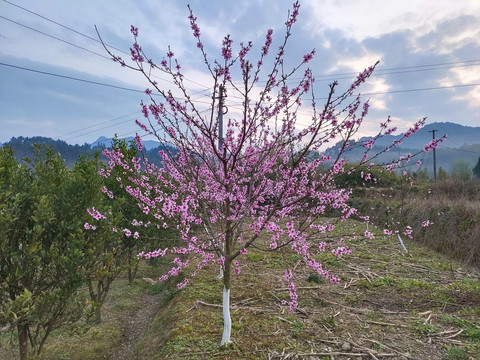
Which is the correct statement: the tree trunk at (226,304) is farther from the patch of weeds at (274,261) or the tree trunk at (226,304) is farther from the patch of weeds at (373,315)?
the patch of weeds at (274,261)

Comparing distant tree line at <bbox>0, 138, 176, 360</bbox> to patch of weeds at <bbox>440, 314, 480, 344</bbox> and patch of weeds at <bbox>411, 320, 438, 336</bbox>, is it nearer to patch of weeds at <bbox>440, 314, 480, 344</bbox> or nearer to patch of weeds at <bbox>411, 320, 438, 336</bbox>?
patch of weeds at <bbox>411, 320, 438, 336</bbox>

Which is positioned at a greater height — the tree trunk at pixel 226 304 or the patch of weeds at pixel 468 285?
the tree trunk at pixel 226 304

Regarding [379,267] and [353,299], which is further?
[379,267]

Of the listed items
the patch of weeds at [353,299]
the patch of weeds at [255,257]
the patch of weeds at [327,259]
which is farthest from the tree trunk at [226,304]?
the patch of weeds at [327,259]

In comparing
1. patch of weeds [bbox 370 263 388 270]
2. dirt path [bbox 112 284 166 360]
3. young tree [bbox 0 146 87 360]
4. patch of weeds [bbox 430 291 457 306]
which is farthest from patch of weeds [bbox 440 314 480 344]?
young tree [bbox 0 146 87 360]

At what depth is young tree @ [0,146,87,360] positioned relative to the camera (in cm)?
449

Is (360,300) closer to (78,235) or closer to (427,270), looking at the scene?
(427,270)

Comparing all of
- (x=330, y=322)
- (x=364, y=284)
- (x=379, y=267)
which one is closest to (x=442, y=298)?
(x=364, y=284)

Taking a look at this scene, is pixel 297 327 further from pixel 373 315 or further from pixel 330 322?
pixel 373 315

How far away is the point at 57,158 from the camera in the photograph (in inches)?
227

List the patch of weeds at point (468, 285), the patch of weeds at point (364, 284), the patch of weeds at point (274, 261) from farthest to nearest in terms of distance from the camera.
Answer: the patch of weeds at point (274, 261), the patch of weeds at point (364, 284), the patch of weeds at point (468, 285)

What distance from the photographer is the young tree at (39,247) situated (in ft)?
14.7

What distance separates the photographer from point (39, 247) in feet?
15.1

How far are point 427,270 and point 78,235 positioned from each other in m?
9.38
